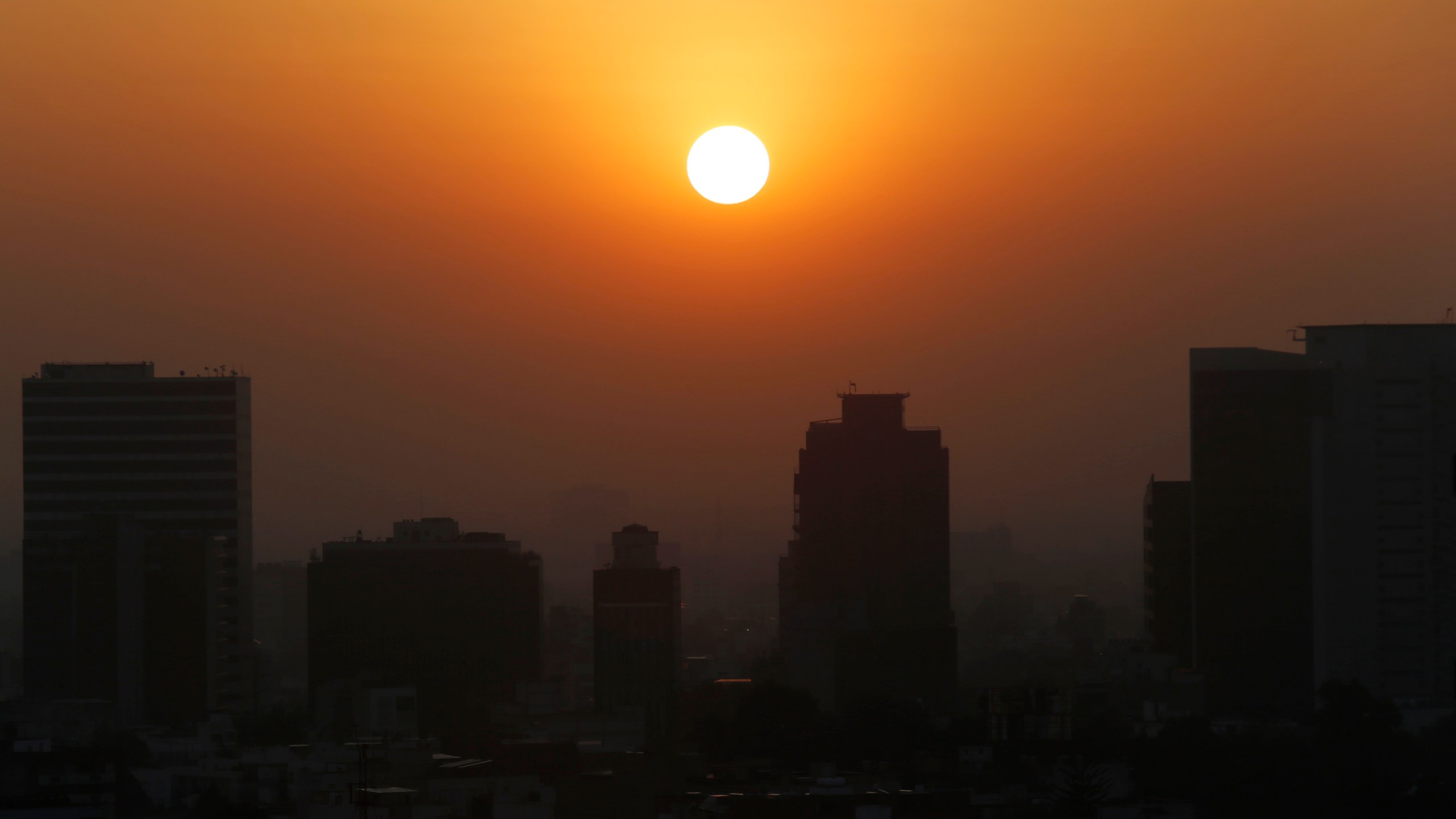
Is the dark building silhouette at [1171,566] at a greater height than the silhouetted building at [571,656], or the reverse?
the dark building silhouette at [1171,566]

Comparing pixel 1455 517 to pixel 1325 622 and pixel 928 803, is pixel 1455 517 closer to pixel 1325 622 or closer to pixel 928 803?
pixel 1325 622

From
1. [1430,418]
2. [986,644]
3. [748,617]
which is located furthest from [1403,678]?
[748,617]

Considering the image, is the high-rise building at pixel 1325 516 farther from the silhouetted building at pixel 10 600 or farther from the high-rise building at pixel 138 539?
the silhouetted building at pixel 10 600

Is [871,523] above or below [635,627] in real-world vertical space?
above

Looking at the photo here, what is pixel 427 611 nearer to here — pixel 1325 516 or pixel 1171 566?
pixel 1171 566

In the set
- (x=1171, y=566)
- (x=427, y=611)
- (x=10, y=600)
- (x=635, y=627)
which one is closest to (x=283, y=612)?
(x=10, y=600)

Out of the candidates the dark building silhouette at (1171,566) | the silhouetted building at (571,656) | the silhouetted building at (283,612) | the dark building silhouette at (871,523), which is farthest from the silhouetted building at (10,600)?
the dark building silhouette at (1171,566)

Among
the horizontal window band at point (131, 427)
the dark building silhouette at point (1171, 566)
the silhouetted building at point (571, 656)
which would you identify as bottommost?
the silhouetted building at point (571, 656)
